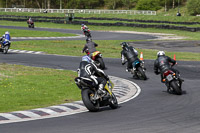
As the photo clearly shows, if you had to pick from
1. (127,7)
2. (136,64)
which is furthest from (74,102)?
(127,7)

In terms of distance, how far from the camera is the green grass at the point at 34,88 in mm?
13773

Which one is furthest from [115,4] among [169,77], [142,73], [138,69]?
[169,77]

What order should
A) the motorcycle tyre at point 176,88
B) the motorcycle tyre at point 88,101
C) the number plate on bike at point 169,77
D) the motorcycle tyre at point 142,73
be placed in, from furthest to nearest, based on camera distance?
the motorcycle tyre at point 142,73
the number plate on bike at point 169,77
the motorcycle tyre at point 176,88
the motorcycle tyre at point 88,101

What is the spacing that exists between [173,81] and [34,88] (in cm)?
525

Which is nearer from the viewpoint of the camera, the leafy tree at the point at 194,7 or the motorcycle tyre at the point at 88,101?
the motorcycle tyre at the point at 88,101

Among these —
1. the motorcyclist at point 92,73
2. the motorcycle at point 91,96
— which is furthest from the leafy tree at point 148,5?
the motorcycle at point 91,96

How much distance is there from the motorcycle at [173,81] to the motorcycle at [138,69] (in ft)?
12.2

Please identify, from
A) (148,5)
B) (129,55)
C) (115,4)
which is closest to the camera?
(129,55)

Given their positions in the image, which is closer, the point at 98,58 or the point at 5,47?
the point at 98,58

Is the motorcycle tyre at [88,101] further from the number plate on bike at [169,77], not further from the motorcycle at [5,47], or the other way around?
the motorcycle at [5,47]

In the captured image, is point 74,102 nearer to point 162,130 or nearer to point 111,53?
point 162,130

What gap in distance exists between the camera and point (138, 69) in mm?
19922

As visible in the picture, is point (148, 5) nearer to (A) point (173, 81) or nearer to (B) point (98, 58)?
(B) point (98, 58)

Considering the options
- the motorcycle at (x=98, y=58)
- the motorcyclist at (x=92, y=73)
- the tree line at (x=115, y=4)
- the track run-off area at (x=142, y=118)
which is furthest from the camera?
the tree line at (x=115, y=4)
